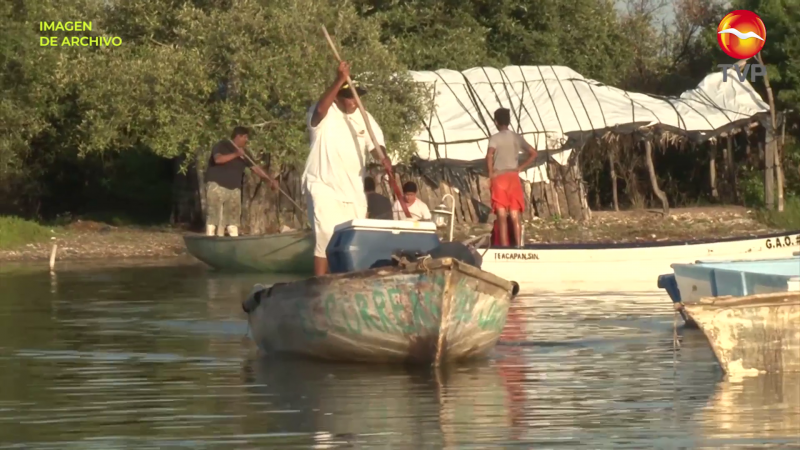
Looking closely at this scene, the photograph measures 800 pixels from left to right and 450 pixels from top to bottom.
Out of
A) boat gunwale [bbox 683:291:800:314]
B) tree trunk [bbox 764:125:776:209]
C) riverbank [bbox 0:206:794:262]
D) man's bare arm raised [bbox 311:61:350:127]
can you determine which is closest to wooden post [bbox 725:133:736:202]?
tree trunk [bbox 764:125:776:209]

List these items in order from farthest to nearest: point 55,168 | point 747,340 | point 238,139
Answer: point 55,168 < point 238,139 < point 747,340

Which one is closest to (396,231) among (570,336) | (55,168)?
(570,336)

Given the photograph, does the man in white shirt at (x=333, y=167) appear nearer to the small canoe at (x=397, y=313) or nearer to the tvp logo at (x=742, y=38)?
the small canoe at (x=397, y=313)

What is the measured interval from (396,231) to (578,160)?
17.6 meters

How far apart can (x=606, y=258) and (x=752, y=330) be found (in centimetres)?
808

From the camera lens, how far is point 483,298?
1108 cm

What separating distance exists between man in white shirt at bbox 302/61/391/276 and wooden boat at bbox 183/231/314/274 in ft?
28.1

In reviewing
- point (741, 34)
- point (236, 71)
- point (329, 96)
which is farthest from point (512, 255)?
point (741, 34)

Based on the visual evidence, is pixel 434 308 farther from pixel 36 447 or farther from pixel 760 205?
pixel 760 205

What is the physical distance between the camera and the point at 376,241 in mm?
11336

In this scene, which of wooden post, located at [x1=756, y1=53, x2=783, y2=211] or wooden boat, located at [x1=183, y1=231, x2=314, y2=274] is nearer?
wooden boat, located at [x1=183, y1=231, x2=314, y2=274]

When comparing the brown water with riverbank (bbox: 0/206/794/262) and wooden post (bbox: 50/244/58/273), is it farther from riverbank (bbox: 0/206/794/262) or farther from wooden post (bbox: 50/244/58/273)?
riverbank (bbox: 0/206/794/262)

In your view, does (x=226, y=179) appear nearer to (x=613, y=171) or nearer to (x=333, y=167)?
(x=333, y=167)

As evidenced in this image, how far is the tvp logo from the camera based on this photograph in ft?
97.6
